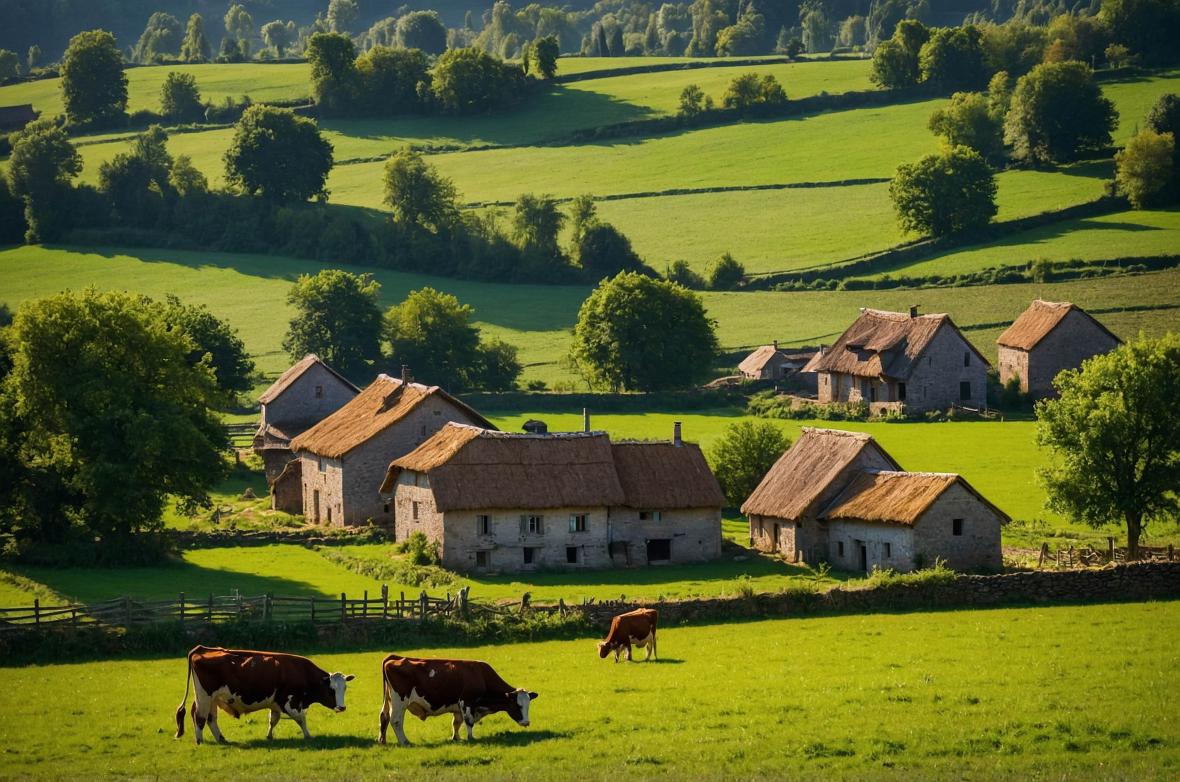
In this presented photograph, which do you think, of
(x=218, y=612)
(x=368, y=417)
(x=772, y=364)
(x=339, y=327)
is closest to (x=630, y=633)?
(x=218, y=612)

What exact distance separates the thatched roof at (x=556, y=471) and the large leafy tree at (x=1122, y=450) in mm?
11598

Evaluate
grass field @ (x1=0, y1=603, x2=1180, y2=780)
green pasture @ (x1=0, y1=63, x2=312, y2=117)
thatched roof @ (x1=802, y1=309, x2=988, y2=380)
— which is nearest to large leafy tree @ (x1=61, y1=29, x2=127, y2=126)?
green pasture @ (x1=0, y1=63, x2=312, y2=117)

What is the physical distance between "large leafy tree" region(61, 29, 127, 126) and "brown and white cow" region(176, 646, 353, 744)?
425 ft

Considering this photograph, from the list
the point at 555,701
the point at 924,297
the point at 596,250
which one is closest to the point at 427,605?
the point at 555,701

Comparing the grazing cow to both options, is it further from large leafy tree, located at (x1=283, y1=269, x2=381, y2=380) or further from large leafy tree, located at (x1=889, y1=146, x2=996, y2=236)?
large leafy tree, located at (x1=889, y1=146, x2=996, y2=236)

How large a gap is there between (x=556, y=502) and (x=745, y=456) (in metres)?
9.42

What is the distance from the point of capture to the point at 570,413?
8856cm

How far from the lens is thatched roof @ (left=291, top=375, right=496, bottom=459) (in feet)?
210

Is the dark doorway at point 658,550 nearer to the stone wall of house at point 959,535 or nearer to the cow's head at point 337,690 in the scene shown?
the stone wall of house at point 959,535

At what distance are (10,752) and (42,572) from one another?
23190mm

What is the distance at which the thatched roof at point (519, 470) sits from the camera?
184ft

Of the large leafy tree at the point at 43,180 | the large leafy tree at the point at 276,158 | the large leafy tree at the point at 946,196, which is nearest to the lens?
the large leafy tree at the point at 946,196

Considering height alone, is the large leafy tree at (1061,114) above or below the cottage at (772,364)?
above

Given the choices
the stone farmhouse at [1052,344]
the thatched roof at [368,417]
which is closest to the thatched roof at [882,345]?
the stone farmhouse at [1052,344]
